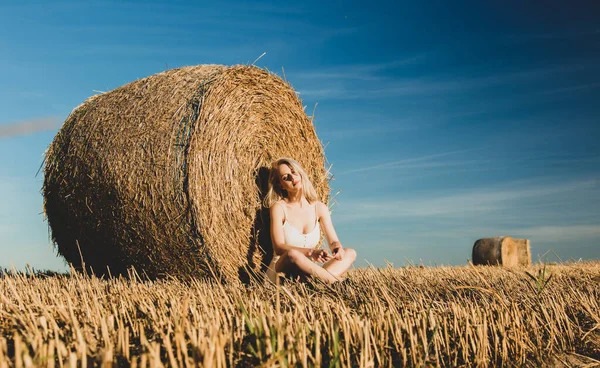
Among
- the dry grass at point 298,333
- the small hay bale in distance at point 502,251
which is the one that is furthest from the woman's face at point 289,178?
the small hay bale in distance at point 502,251

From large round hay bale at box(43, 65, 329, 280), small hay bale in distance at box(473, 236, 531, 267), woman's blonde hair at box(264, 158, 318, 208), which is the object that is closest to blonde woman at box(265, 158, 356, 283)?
woman's blonde hair at box(264, 158, 318, 208)

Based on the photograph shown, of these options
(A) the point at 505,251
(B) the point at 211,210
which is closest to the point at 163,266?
(B) the point at 211,210

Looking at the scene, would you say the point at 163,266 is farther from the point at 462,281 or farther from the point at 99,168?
the point at 462,281

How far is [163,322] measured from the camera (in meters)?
2.68

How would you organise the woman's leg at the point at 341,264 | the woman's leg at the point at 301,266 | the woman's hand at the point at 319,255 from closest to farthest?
the woman's leg at the point at 301,266 < the woman's hand at the point at 319,255 < the woman's leg at the point at 341,264

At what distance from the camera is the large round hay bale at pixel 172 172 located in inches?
203

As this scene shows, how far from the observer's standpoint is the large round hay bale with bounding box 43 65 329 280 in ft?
16.9

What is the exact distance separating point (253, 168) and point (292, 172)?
409 mm

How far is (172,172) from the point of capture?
510 centimetres

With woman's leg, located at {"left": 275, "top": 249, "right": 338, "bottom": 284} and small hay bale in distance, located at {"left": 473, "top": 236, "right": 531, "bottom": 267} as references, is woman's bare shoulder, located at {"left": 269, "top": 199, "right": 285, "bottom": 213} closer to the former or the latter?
woman's leg, located at {"left": 275, "top": 249, "right": 338, "bottom": 284}

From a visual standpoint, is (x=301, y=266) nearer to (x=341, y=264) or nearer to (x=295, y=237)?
(x=341, y=264)

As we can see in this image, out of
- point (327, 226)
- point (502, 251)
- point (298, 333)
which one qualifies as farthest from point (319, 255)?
point (502, 251)

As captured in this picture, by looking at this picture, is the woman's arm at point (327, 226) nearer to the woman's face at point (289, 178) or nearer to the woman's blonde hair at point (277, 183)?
the woman's blonde hair at point (277, 183)

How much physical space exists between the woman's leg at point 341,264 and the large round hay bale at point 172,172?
31.5 inches
